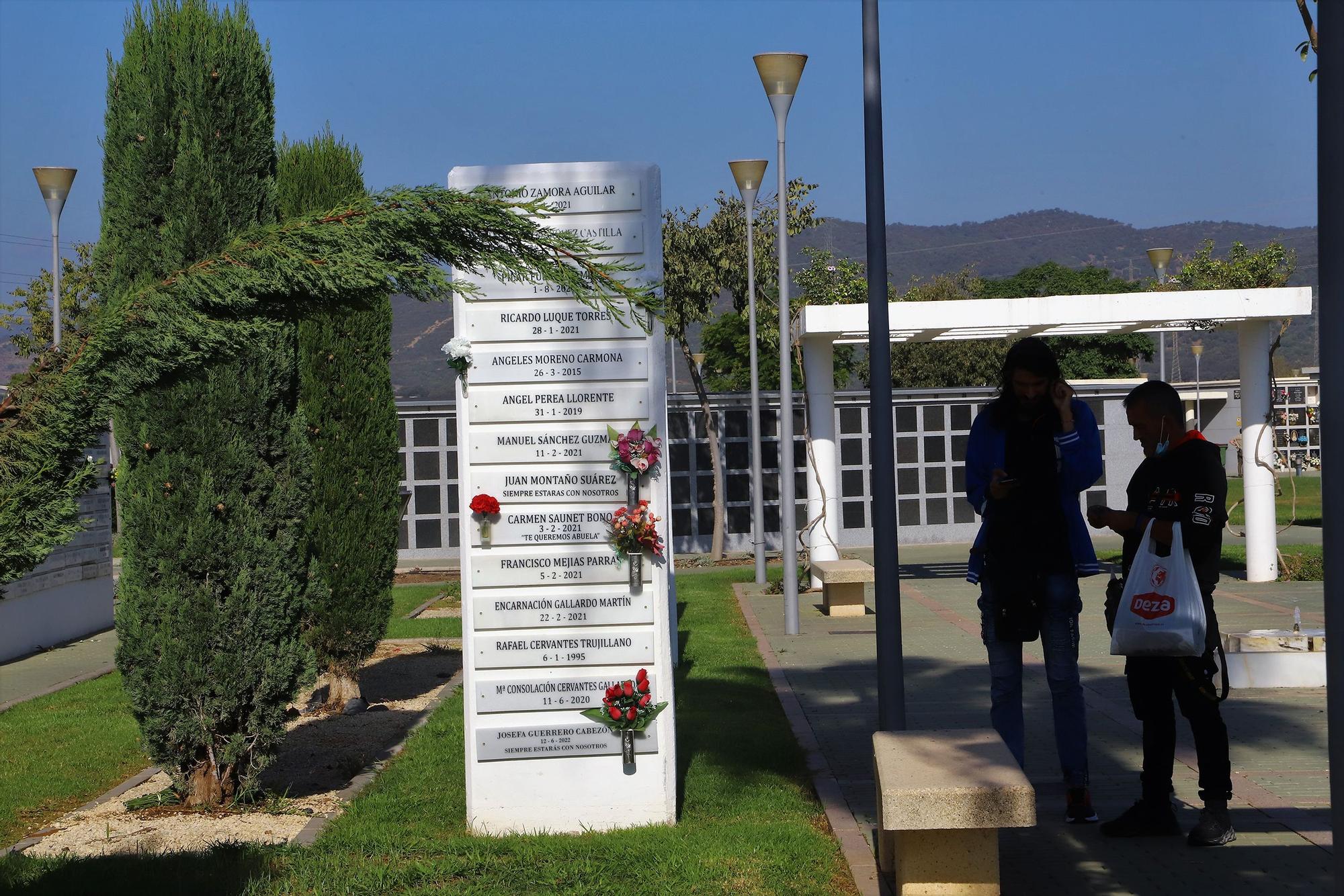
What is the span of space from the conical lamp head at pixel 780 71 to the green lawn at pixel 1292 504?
9.82 m

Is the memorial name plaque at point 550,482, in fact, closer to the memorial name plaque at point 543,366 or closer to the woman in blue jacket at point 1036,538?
the memorial name plaque at point 543,366

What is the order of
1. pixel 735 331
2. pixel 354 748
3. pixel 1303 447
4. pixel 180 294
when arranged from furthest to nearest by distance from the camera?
pixel 735 331 → pixel 1303 447 → pixel 354 748 → pixel 180 294

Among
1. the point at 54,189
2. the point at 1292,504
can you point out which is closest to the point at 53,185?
the point at 54,189

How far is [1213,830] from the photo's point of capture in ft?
16.8

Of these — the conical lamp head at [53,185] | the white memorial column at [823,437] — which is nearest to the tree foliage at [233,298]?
the white memorial column at [823,437]

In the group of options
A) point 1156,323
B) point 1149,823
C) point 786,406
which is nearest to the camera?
point 1149,823

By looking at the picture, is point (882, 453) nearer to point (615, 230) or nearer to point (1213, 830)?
point (615, 230)

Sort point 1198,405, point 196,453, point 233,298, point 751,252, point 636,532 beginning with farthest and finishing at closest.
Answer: point 1198,405 < point 751,252 < point 196,453 < point 636,532 < point 233,298

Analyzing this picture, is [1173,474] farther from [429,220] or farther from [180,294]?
[180,294]

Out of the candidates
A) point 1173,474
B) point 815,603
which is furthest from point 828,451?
point 1173,474

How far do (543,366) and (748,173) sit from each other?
11.8 m

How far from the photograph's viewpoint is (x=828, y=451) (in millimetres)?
16766

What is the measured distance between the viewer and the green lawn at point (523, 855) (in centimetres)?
495

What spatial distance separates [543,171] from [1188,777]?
164 inches
